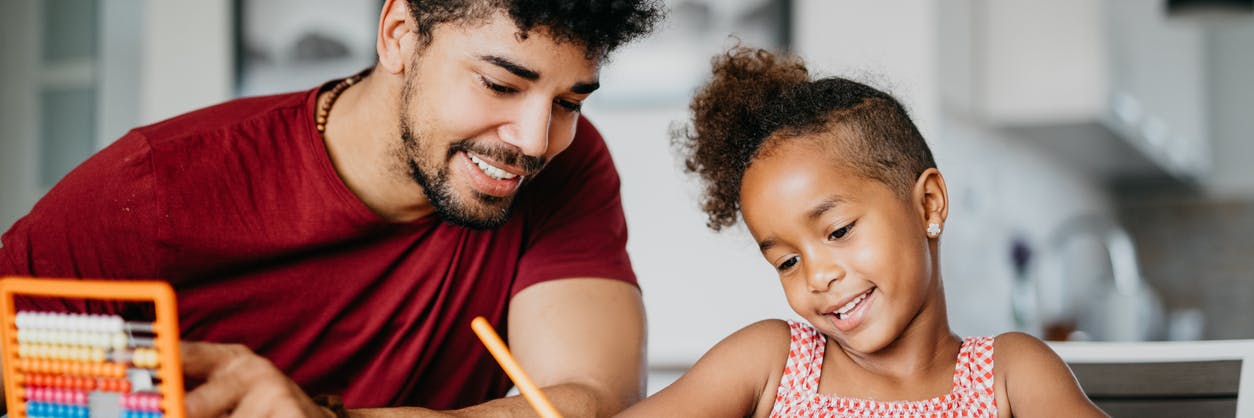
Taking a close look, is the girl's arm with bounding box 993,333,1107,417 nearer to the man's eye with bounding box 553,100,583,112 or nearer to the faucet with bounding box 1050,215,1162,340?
the man's eye with bounding box 553,100,583,112

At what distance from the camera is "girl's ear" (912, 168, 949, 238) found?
132 cm

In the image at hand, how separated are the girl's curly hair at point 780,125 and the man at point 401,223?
13cm

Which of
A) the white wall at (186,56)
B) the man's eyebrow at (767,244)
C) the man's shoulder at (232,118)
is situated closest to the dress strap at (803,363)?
the man's eyebrow at (767,244)

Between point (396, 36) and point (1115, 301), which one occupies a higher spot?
point (396, 36)

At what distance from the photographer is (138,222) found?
1346mm

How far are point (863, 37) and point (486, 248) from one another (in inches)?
76.1

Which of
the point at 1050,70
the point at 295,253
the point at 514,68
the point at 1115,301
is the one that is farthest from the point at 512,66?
the point at 1115,301

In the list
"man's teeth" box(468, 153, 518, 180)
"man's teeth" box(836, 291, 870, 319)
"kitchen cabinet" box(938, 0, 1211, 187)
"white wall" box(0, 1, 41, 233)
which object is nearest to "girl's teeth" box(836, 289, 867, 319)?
"man's teeth" box(836, 291, 870, 319)

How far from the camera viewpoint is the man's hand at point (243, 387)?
0.89 m

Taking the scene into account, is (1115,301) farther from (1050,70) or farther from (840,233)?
(840,233)

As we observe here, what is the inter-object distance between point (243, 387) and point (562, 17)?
53 centimetres

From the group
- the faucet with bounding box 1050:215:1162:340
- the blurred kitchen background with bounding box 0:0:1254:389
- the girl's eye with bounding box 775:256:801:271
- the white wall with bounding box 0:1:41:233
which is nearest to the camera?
the girl's eye with bounding box 775:256:801:271

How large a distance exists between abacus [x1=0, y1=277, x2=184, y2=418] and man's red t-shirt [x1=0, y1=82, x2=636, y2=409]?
18.5 inches

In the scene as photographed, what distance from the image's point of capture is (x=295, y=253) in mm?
1423
